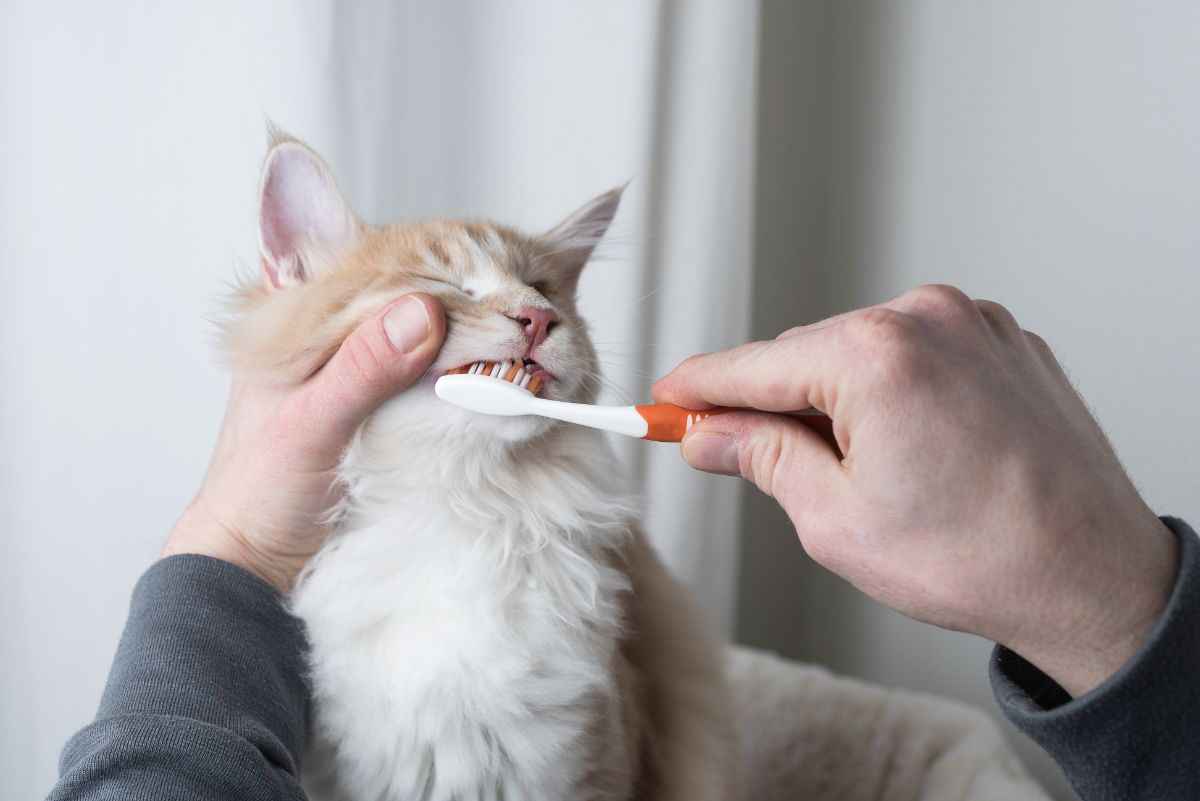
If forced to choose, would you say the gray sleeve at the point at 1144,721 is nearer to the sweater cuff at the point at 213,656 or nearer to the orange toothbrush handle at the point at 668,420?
the orange toothbrush handle at the point at 668,420

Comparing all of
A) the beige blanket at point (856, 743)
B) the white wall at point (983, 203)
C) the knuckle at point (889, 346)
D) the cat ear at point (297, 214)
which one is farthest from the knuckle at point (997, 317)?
the white wall at point (983, 203)

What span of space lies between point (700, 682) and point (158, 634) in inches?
32.8

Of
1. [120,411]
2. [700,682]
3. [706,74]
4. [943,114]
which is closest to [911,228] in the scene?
[943,114]

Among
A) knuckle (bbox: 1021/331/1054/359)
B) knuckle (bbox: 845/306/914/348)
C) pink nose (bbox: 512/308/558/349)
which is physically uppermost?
knuckle (bbox: 845/306/914/348)

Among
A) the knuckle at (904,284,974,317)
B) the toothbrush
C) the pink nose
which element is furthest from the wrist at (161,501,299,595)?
the knuckle at (904,284,974,317)

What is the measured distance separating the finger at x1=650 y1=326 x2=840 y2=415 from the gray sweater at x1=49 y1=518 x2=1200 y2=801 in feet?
1.03

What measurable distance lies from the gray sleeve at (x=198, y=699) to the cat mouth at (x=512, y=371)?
0.36m

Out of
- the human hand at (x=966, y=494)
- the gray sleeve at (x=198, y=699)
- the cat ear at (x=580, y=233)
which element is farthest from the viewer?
the cat ear at (x=580, y=233)

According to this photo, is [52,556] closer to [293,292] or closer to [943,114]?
[293,292]

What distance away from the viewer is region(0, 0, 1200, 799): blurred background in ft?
4.94

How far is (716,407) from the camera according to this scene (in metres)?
0.90

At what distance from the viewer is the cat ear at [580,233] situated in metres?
1.36

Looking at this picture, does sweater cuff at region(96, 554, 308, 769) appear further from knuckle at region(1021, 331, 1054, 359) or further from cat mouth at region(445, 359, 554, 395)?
knuckle at region(1021, 331, 1054, 359)

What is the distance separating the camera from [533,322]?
42.3 inches
